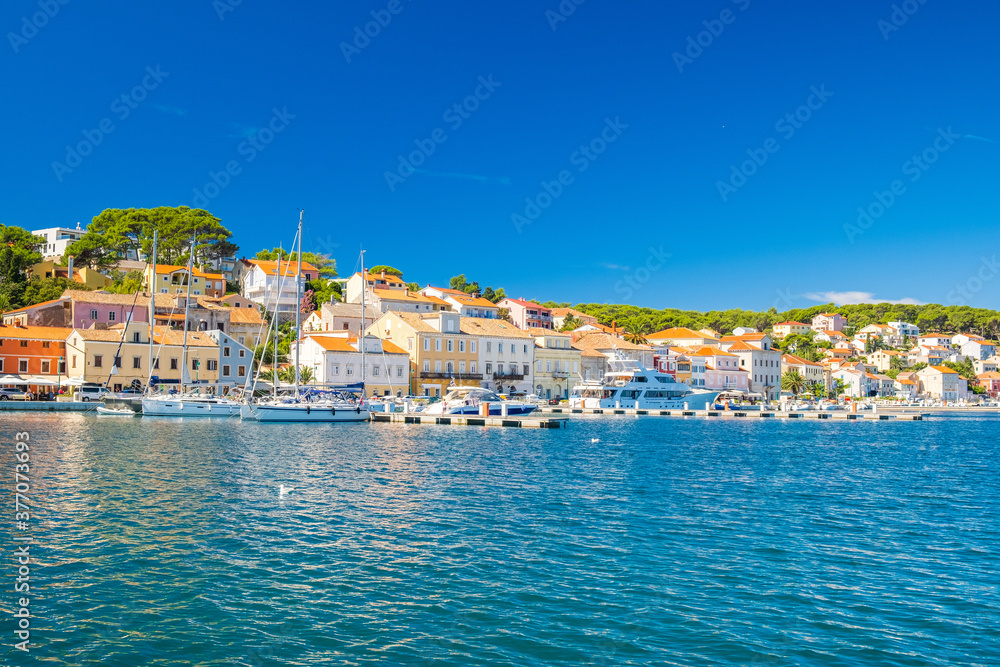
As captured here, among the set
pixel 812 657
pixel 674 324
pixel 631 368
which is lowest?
pixel 812 657

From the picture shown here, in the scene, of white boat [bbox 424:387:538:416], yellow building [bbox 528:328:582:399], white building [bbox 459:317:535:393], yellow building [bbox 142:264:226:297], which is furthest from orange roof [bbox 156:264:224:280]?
white boat [bbox 424:387:538:416]

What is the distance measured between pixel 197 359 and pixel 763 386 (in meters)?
84.0

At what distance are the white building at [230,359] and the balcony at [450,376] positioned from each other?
17.2 m

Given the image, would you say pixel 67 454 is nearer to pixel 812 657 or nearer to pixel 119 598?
pixel 119 598

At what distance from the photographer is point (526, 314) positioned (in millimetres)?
121125

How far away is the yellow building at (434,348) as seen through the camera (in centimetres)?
8119

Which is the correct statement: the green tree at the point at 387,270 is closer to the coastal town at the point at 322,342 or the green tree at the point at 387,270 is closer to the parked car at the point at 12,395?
the coastal town at the point at 322,342

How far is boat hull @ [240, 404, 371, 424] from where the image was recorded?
53.0 m

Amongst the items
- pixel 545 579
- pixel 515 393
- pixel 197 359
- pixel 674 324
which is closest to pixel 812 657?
pixel 545 579

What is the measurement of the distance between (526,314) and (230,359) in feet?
177

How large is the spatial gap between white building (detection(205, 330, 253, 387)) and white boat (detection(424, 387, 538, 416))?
22.9m

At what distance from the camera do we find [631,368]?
8406cm
